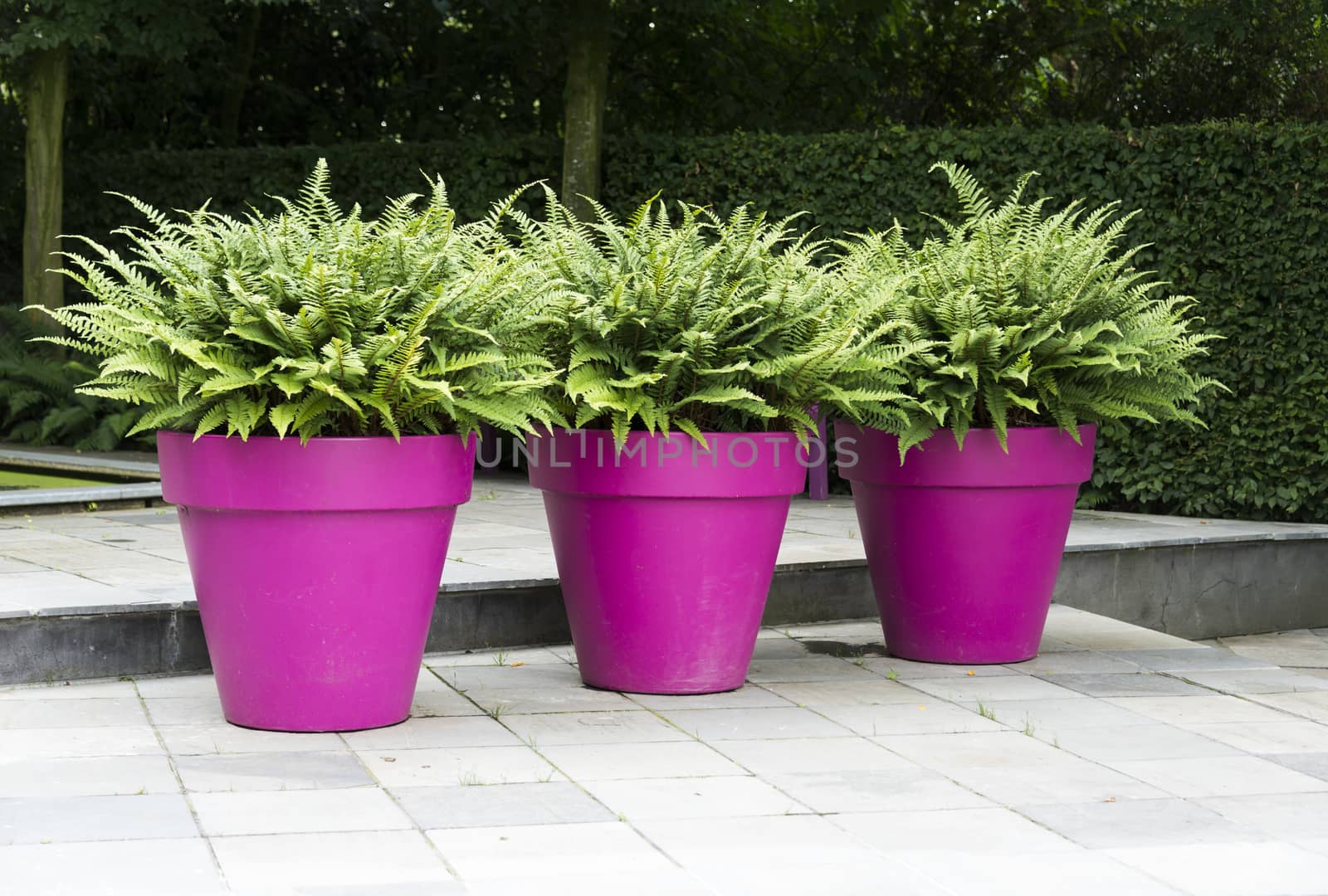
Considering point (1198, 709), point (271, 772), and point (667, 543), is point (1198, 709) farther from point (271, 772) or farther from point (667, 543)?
point (271, 772)

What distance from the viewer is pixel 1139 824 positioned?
3.42m

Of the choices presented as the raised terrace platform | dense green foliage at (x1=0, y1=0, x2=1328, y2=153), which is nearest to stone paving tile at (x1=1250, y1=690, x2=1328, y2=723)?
the raised terrace platform

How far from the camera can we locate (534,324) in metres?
4.40

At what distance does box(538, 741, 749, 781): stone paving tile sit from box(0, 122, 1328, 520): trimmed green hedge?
5.30 m

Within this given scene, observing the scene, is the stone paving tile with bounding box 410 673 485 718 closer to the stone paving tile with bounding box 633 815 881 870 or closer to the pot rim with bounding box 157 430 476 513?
the pot rim with bounding box 157 430 476 513

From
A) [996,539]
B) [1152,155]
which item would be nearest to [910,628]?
[996,539]

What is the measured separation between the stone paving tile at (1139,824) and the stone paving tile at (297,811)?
1.45 metres

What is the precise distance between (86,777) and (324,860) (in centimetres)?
91

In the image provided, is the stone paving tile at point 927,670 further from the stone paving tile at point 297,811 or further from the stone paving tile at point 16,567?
the stone paving tile at point 16,567

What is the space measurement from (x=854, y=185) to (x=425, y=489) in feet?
19.5

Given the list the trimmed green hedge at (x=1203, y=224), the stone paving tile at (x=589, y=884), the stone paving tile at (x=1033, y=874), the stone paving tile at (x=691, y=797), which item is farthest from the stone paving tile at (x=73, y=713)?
the trimmed green hedge at (x=1203, y=224)

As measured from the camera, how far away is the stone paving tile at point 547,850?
300 centimetres

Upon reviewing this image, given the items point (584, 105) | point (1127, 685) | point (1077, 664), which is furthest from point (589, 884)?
point (584, 105)

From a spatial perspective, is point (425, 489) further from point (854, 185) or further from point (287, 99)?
point (287, 99)
